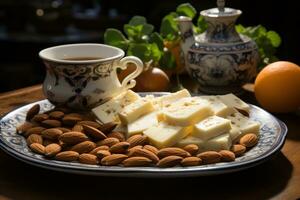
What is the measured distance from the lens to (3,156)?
2.76ft

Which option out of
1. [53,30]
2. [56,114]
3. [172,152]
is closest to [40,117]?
[56,114]

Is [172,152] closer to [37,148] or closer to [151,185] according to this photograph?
[151,185]

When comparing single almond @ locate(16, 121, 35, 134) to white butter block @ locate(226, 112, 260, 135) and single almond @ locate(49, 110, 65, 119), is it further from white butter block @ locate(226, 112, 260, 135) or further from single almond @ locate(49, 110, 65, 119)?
white butter block @ locate(226, 112, 260, 135)

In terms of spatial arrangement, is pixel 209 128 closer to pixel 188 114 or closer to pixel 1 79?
pixel 188 114

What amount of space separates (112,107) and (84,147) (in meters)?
0.14

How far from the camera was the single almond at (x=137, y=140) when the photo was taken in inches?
31.1

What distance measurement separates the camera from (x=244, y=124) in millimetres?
849

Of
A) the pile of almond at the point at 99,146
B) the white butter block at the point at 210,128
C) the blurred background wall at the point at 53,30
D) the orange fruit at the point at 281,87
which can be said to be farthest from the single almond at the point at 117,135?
the blurred background wall at the point at 53,30

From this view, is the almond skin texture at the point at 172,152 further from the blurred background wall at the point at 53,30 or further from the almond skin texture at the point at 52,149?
the blurred background wall at the point at 53,30

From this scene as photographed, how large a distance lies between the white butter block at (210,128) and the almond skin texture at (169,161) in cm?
6

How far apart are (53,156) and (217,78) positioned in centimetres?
49

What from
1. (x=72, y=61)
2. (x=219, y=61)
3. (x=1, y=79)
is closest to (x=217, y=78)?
(x=219, y=61)

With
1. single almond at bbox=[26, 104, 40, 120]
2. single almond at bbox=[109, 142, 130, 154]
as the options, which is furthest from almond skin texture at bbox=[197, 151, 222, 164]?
single almond at bbox=[26, 104, 40, 120]

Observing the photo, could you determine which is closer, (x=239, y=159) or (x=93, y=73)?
(x=239, y=159)
